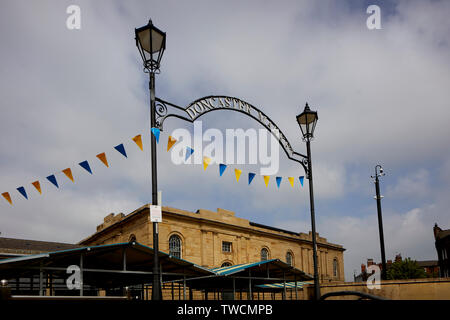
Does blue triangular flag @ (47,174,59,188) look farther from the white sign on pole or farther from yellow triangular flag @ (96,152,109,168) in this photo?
the white sign on pole

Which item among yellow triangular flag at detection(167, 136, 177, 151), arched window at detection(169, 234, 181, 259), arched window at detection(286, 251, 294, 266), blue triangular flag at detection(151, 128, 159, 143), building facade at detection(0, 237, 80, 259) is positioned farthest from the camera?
building facade at detection(0, 237, 80, 259)

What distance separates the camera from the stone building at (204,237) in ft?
104

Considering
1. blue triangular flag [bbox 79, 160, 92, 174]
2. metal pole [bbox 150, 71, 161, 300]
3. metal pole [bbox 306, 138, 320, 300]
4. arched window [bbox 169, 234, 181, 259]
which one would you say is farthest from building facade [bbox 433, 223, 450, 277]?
metal pole [bbox 150, 71, 161, 300]

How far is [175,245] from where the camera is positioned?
32312 mm

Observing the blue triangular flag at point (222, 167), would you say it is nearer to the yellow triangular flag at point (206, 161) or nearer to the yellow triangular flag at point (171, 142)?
the yellow triangular flag at point (206, 161)

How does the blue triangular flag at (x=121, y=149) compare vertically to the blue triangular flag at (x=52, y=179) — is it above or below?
above

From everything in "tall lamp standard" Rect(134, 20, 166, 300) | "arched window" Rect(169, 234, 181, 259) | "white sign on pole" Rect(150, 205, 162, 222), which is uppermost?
"tall lamp standard" Rect(134, 20, 166, 300)

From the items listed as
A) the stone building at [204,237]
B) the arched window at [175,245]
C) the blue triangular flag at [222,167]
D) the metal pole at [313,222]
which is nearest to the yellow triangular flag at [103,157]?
the blue triangular flag at [222,167]

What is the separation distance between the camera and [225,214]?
121ft

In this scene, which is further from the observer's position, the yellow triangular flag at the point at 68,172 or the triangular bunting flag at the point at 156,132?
the yellow triangular flag at the point at 68,172

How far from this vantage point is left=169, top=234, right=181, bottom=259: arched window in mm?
31938

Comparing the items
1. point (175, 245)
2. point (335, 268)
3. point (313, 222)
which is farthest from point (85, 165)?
point (335, 268)
